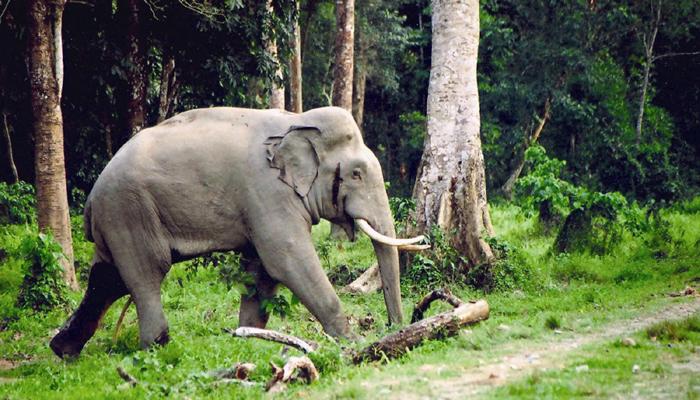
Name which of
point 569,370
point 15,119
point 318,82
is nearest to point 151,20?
point 15,119

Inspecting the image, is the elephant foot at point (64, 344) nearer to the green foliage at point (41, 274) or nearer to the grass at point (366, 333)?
the grass at point (366, 333)

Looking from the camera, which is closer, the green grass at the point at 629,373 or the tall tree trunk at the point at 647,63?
the green grass at the point at 629,373

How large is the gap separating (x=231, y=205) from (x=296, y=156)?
2.60 ft

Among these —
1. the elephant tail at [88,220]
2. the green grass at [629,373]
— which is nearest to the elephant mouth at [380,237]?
the green grass at [629,373]

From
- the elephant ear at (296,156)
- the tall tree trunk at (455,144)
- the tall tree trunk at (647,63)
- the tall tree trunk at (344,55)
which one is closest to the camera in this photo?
the elephant ear at (296,156)

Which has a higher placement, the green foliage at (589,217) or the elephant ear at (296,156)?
the elephant ear at (296,156)

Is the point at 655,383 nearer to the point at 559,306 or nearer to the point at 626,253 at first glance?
the point at 559,306

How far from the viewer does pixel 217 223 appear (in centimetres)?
920

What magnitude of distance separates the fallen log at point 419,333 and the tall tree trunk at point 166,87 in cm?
922

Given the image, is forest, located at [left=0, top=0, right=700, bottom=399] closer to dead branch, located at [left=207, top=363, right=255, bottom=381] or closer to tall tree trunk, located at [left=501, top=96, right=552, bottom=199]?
dead branch, located at [left=207, top=363, right=255, bottom=381]

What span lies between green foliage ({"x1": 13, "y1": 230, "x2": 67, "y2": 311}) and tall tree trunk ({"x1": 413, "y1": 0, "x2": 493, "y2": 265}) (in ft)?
15.5

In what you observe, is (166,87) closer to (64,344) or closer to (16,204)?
(16,204)

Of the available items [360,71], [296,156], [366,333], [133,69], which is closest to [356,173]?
[296,156]

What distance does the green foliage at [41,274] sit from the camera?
11.5 metres
